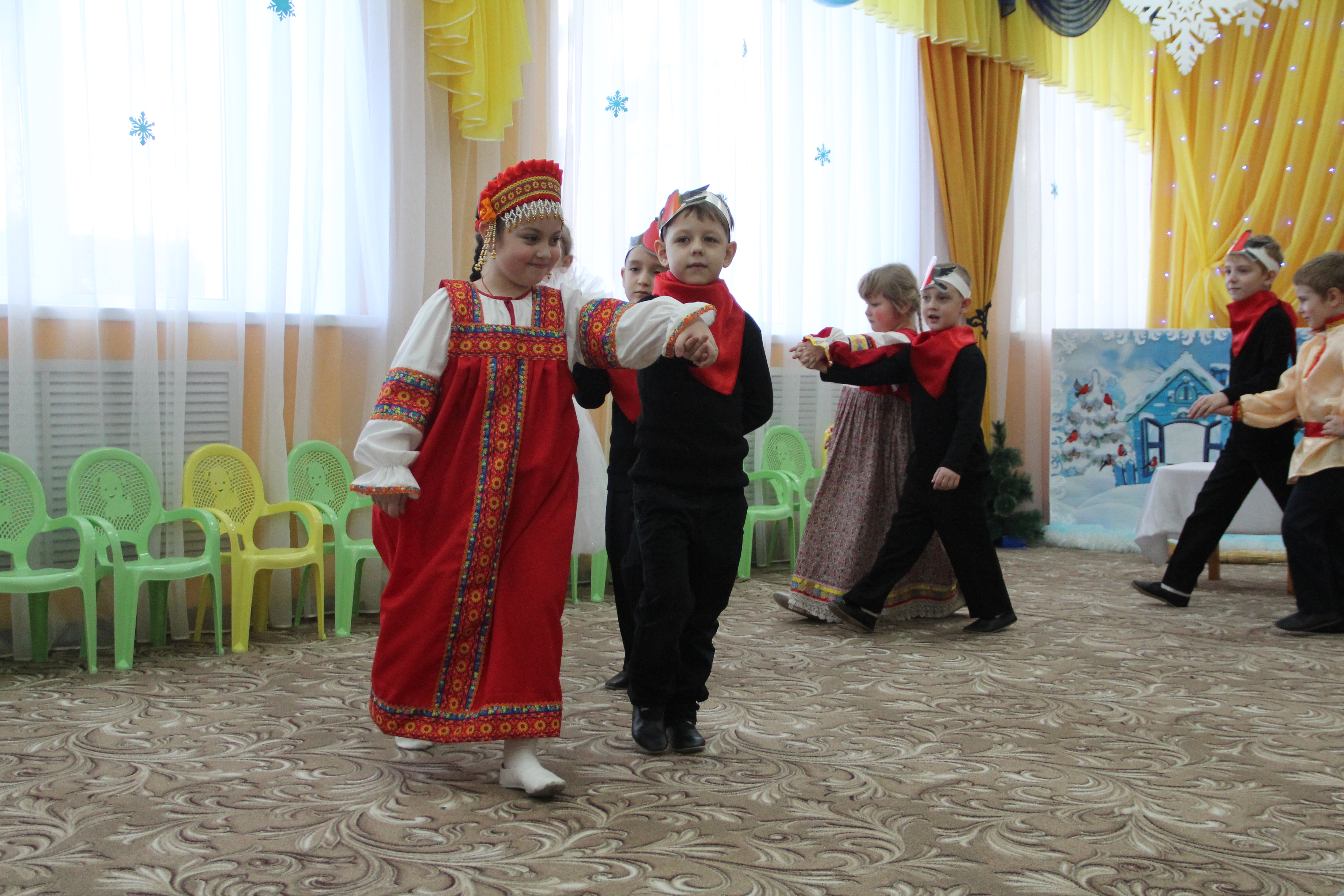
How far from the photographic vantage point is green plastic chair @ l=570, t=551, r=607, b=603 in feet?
14.1

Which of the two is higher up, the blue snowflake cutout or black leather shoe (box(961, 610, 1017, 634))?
the blue snowflake cutout

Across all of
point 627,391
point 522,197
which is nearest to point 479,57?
point 627,391

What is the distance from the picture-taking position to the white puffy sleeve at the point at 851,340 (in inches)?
133

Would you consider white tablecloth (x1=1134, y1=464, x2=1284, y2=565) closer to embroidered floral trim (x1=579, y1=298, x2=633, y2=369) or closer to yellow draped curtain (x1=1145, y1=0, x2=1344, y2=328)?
yellow draped curtain (x1=1145, y1=0, x2=1344, y2=328)

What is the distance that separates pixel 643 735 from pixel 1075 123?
19.9 ft

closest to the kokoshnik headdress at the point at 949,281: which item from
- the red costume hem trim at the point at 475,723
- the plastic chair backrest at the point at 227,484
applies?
the red costume hem trim at the point at 475,723

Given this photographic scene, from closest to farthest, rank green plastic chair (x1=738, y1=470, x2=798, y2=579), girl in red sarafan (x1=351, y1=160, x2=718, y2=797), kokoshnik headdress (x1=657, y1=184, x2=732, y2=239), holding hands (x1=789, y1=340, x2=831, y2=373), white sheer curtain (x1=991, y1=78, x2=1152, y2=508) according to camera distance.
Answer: girl in red sarafan (x1=351, y1=160, x2=718, y2=797), kokoshnik headdress (x1=657, y1=184, x2=732, y2=239), holding hands (x1=789, y1=340, x2=831, y2=373), green plastic chair (x1=738, y1=470, x2=798, y2=579), white sheer curtain (x1=991, y1=78, x2=1152, y2=508)

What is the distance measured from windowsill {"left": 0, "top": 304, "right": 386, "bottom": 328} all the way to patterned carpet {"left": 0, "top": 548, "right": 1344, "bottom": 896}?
113 cm

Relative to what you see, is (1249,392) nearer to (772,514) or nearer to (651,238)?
(772,514)

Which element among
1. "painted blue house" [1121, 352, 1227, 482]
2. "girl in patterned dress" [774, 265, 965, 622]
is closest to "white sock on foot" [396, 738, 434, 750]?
"girl in patterned dress" [774, 265, 965, 622]

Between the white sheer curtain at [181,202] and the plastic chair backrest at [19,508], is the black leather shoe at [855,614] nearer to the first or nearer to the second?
the white sheer curtain at [181,202]

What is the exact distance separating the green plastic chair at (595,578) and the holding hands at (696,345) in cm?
229

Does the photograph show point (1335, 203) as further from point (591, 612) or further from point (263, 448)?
point (263, 448)

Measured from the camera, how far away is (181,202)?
3.63 meters
